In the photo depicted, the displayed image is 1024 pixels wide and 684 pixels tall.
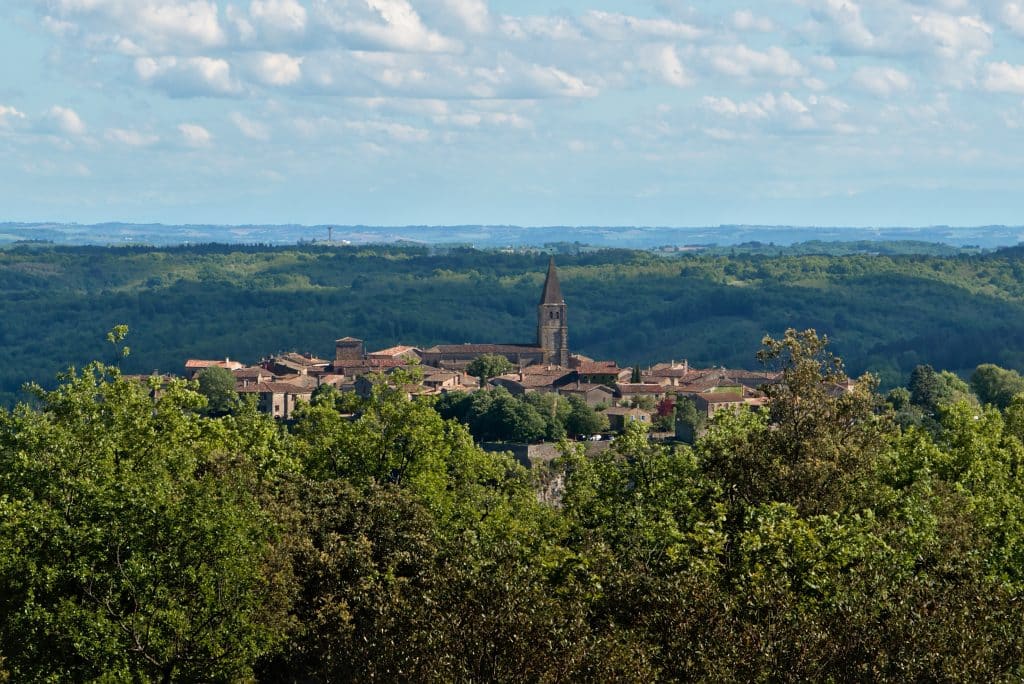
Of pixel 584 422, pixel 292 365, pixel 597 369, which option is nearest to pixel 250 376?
pixel 292 365

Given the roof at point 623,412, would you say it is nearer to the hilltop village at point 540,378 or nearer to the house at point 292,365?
the hilltop village at point 540,378

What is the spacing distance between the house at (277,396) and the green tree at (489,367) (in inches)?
720

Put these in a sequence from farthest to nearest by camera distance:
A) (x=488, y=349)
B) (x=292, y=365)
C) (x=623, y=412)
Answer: (x=488, y=349)
(x=292, y=365)
(x=623, y=412)

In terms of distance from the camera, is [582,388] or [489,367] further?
[489,367]

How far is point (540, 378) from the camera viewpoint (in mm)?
152875

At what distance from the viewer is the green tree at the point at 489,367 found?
162 meters

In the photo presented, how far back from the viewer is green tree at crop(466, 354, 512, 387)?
16250 cm

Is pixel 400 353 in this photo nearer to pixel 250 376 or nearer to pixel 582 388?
pixel 250 376

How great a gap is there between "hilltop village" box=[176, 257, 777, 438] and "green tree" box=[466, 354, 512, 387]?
0.82m

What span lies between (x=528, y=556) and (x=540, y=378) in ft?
393

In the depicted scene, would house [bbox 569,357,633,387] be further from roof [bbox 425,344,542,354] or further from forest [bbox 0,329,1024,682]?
forest [bbox 0,329,1024,682]

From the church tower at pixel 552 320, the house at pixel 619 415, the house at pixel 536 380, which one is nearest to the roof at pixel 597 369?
the house at pixel 536 380

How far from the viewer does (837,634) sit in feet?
87.4

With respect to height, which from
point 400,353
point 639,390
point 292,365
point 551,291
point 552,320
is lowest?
point 400,353
